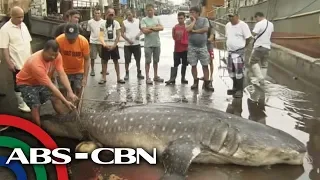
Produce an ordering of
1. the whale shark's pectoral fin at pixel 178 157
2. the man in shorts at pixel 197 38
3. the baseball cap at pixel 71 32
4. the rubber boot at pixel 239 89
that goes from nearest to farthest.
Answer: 1. the whale shark's pectoral fin at pixel 178 157
2. the baseball cap at pixel 71 32
3. the rubber boot at pixel 239 89
4. the man in shorts at pixel 197 38

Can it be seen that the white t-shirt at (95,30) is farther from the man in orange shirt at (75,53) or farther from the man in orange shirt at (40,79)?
the man in orange shirt at (40,79)

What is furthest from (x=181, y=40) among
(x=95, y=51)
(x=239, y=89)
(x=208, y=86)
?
(x=95, y=51)

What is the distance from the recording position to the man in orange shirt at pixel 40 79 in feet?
19.9

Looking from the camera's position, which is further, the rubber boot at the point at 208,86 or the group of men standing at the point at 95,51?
the rubber boot at the point at 208,86

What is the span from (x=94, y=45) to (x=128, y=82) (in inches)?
58.9

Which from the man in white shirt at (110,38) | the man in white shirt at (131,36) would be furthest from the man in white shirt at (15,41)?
the man in white shirt at (131,36)

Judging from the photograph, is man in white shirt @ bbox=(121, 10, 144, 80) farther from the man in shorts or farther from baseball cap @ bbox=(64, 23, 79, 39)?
baseball cap @ bbox=(64, 23, 79, 39)

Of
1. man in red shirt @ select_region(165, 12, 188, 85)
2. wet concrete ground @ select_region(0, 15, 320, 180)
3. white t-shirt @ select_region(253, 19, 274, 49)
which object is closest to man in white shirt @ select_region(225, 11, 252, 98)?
wet concrete ground @ select_region(0, 15, 320, 180)

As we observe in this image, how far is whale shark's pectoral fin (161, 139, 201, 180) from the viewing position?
16.8 ft

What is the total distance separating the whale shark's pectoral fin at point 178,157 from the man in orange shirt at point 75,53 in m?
A: 2.97

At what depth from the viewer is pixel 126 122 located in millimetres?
6043

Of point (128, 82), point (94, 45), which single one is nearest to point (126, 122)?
point (128, 82)

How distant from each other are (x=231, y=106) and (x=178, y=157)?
4.15 metres

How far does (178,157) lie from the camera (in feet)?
17.1
